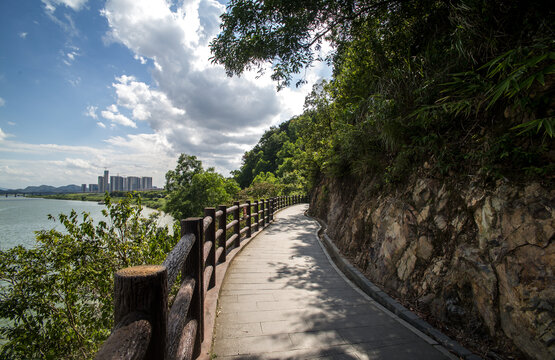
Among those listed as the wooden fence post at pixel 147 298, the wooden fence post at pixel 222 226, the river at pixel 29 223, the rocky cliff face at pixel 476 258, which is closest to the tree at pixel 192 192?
the river at pixel 29 223

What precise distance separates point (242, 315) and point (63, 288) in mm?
2846

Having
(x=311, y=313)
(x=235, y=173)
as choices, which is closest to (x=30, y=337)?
(x=311, y=313)

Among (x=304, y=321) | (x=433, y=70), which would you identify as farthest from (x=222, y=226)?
(x=433, y=70)

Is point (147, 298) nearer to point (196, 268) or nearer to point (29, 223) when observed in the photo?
point (196, 268)

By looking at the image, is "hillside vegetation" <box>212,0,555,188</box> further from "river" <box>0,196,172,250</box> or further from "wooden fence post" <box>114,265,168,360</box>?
"river" <box>0,196,172,250</box>

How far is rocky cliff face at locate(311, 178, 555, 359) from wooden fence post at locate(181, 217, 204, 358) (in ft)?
8.63

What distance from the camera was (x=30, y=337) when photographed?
3.54 m

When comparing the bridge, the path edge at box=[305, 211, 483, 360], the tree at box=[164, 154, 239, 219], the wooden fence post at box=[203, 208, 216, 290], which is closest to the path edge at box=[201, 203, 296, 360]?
the bridge

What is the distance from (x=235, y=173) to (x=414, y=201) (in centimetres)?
7518

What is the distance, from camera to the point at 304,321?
3068mm

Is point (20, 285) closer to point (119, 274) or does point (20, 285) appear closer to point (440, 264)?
point (119, 274)

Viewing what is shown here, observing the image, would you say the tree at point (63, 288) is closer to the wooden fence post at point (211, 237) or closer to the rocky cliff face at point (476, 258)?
the wooden fence post at point (211, 237)

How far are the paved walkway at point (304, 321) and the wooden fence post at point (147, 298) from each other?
5.49ft

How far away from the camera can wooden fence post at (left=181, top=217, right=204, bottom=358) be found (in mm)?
2197
